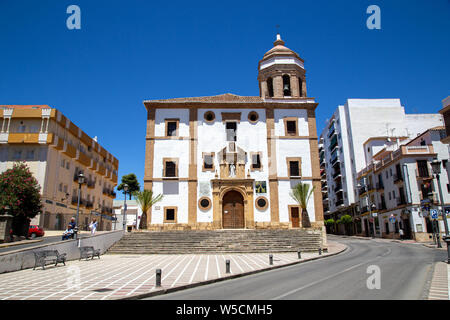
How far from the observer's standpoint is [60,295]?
825 cm

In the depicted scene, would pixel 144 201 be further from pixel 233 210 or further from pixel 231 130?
pixel 231 130

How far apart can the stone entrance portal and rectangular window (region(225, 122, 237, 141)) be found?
16.7ft

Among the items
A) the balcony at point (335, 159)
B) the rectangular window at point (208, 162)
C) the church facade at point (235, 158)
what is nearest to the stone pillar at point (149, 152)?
the church facade at point (235, 158)

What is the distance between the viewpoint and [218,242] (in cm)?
2312

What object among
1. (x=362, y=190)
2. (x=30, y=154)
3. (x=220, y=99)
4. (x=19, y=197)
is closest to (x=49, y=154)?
(x=30, y=154)

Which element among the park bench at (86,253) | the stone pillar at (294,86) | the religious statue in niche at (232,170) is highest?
the stone pillar at (294,86)

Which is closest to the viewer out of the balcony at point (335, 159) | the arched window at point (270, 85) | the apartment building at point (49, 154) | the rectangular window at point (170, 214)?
the rectangular window at point (170, 214)

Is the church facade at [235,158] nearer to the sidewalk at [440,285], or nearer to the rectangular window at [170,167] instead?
the rectangular window at [170,167]

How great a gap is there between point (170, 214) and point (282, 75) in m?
17.5

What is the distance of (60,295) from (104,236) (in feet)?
47.1

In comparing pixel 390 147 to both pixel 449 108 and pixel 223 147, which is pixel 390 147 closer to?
pixel 449 108

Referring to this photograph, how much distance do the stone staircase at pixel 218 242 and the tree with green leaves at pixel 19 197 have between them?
6538 millimetres

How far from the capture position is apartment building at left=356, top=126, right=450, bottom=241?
115 ft

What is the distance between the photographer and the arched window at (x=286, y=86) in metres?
32.9
